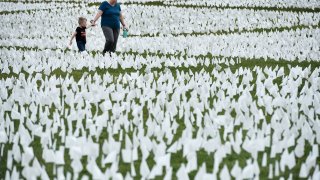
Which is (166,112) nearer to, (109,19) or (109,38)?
(109,38)

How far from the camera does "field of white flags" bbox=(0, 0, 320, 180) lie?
462 cm

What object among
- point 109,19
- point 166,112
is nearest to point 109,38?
point 109,19

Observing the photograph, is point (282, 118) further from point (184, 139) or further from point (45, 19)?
point (45, 19)

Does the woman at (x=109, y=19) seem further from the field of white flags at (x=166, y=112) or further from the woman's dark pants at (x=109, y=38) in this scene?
the field of white flags at (x=166, y=112)

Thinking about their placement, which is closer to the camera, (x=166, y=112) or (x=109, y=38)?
(x=166, y=112)

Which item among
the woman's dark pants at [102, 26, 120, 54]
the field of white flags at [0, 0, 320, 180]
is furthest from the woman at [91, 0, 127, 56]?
the field of white flags at [0, 0, 320, 180]

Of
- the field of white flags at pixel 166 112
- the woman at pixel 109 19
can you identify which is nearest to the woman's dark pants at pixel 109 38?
the woman at pixel 109 19

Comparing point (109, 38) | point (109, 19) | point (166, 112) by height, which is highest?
point (109, 19)

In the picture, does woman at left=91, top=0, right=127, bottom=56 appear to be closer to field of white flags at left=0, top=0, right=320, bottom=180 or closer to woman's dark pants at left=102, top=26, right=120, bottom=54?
woman's dark pants at left=102, top=26, right=120, bottom=54

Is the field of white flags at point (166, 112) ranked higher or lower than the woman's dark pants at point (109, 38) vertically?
lower

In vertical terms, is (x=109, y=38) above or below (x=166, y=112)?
above

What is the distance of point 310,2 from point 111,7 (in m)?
18.0

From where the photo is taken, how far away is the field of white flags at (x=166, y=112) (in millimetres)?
4617

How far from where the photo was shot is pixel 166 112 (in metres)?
6.38
